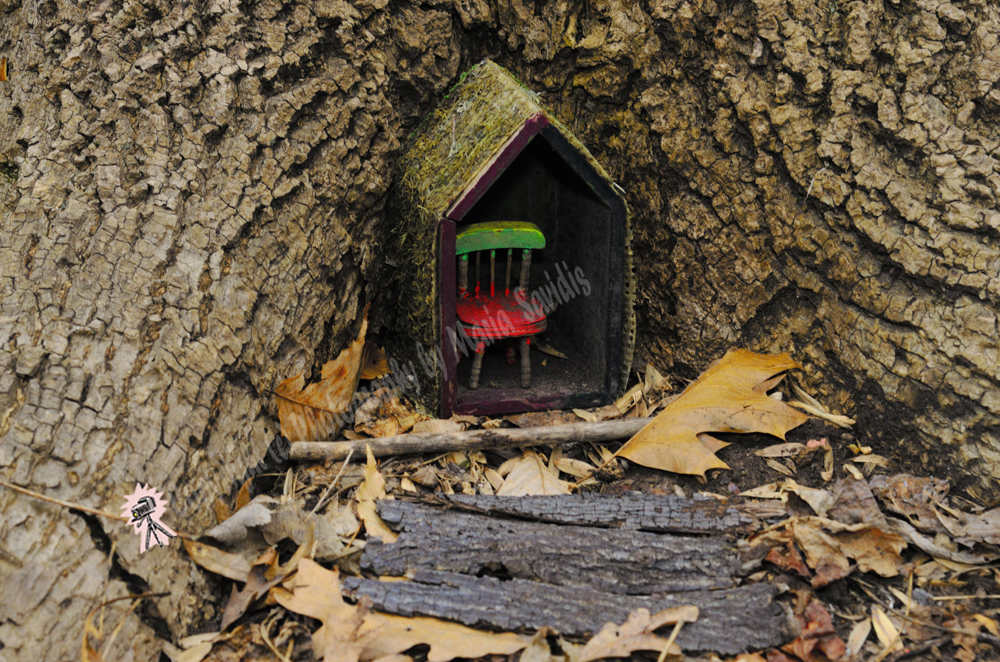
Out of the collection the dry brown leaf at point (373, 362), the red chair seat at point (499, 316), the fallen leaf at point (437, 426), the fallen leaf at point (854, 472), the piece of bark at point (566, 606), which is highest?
the red chair seat at point (499, 316)

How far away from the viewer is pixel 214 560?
1884 millimetres

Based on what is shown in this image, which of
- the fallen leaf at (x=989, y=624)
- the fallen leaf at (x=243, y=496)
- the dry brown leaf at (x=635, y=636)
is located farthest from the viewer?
the fallen leaf at (x=243, y=496)

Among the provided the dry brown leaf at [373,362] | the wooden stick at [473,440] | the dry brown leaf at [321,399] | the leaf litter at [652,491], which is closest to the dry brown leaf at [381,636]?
the leaf litter at [652,491]

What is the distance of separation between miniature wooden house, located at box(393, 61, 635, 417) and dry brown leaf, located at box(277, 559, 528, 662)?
41.1 inches

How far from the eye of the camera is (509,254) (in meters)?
2.82

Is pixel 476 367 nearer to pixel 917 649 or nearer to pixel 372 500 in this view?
pixel 372 500

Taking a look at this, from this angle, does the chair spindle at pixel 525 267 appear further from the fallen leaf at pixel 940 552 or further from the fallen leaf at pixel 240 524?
the fallen leaf at pixel 940 552

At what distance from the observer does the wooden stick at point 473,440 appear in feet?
7.63

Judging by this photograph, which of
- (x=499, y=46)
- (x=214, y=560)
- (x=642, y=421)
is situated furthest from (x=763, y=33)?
(x=214, y=560)

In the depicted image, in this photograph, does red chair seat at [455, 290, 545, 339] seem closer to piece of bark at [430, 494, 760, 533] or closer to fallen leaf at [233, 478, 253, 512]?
piece of bark at [430, 494, 760, 533]

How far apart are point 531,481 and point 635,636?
0.82 m

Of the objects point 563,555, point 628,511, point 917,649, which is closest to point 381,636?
point 563,555

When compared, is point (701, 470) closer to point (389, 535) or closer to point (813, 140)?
point (389, 535)

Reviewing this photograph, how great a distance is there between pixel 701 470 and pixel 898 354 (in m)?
0.76
